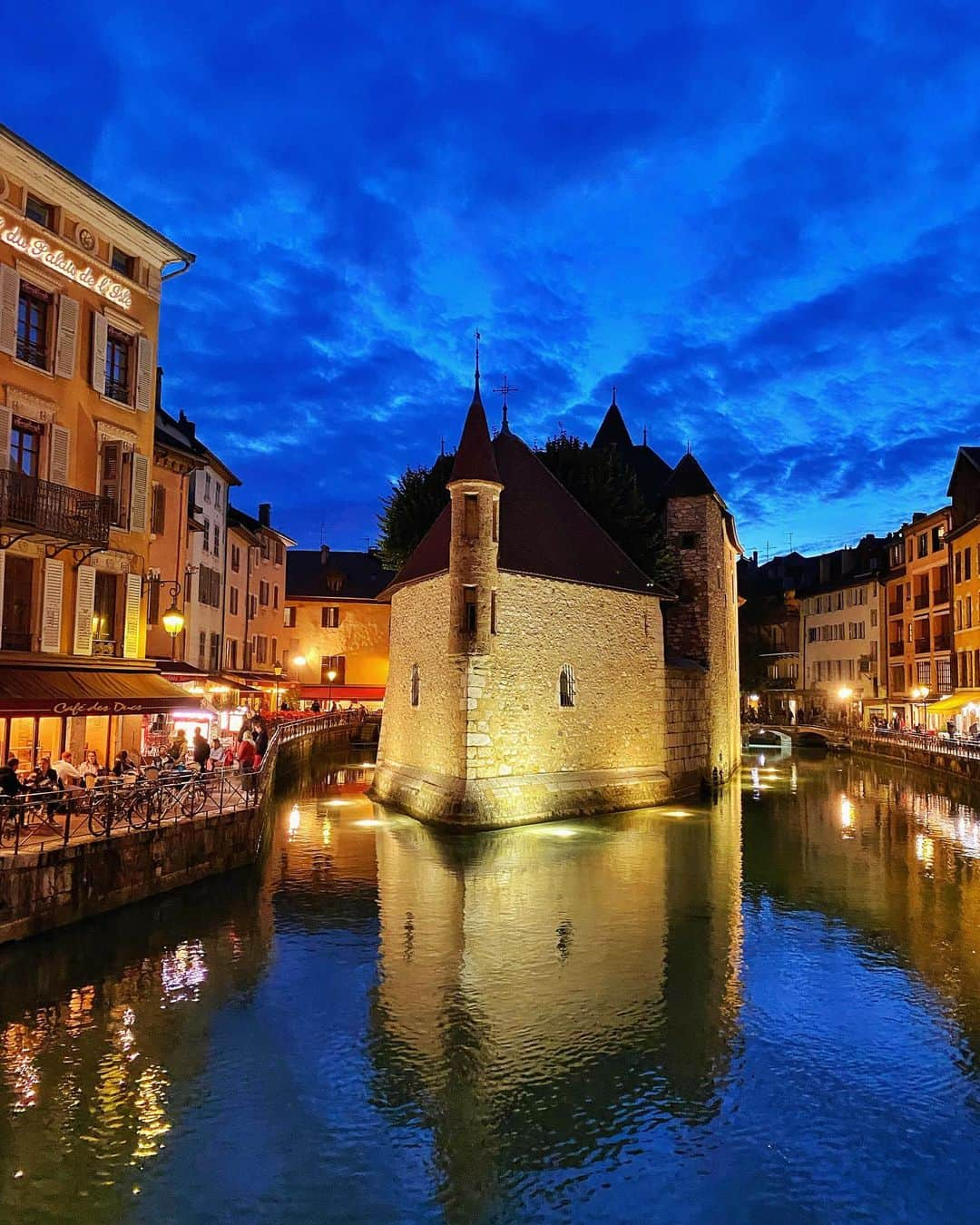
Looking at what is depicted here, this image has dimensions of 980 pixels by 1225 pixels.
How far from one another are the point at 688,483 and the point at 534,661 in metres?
12.3

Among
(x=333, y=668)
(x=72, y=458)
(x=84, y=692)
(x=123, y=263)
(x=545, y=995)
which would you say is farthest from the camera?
(x=333, y=668)

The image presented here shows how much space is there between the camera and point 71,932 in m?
12.6

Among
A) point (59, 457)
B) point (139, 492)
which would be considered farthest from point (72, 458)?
point (139, 492)

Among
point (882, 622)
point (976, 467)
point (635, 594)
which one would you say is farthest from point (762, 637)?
point (635, 594)

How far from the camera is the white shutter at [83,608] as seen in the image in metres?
17.7

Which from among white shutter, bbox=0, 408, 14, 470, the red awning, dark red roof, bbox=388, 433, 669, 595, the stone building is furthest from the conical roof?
the red awning

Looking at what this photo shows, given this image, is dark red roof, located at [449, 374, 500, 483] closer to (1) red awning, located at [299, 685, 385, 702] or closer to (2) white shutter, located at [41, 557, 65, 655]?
(2) white shutter, located at [41, 557, 65, 655]

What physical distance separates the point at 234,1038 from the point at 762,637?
6633 cm

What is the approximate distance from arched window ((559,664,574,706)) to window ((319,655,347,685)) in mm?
35409

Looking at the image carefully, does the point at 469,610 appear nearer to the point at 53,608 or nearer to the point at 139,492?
the point at 139,492

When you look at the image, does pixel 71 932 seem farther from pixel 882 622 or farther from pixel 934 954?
pixel 882 622

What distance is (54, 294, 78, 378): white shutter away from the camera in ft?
57.8

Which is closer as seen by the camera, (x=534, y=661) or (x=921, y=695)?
(x=534, y=661)

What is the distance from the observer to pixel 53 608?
675 inches
